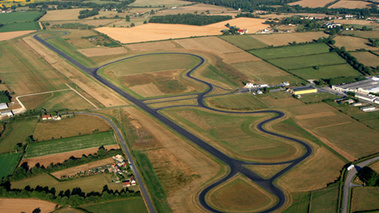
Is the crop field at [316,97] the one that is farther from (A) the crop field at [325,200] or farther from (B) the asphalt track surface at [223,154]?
(A) the crop field at [325,200]

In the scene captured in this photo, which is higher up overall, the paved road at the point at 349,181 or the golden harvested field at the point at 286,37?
the golden harvested field at the point at 286,37

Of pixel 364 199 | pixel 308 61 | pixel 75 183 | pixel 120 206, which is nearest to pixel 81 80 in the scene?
pixel 75 183

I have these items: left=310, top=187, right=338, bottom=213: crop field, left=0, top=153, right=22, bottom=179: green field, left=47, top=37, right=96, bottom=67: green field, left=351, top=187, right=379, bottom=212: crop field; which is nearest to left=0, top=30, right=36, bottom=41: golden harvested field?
left=47, top=37, right=96, bottom=67: green field

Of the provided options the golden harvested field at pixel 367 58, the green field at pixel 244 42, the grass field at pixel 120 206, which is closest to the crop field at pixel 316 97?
the golden harvested field at pixel 367 58

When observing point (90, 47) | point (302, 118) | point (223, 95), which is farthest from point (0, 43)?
point (302, 118)

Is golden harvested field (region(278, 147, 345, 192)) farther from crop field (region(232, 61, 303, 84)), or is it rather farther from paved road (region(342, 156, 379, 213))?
crop field (region(232, 61, 303, 84))

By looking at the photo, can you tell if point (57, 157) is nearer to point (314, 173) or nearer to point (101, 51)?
point (314, 173)

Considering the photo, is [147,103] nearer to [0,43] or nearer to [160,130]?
[160,130]
